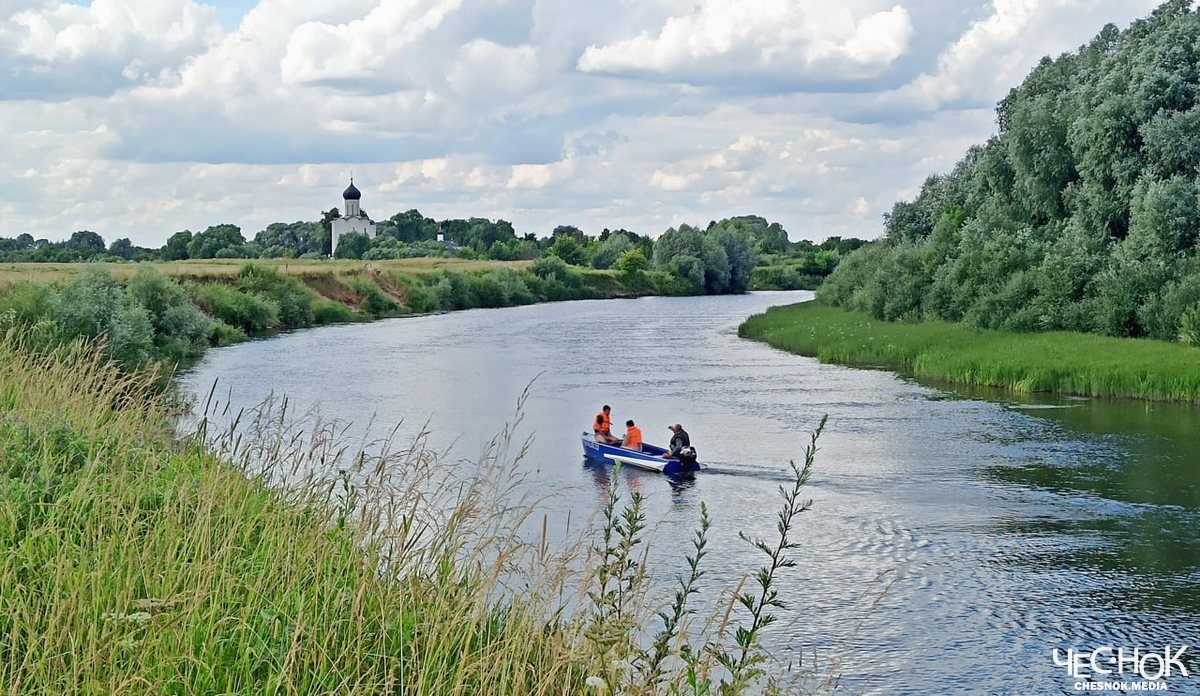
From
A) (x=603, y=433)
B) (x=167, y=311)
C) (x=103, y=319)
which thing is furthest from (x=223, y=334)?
(x=603, y=433)

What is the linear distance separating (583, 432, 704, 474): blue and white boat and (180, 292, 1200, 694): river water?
30 cm

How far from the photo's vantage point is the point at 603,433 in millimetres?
25953

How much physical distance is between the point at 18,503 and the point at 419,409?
2505 centimetres

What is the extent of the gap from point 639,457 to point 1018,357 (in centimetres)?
1787

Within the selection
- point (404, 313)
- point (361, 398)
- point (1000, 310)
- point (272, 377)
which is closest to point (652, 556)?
point (361, 398)

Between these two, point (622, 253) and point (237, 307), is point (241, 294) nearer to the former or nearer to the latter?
point (237, 307)

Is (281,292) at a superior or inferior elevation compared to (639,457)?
superior

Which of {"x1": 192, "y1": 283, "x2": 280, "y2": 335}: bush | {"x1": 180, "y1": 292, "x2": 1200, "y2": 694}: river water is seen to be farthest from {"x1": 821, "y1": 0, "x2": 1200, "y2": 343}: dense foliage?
{"x1": 192, "y1": 283, "x2": 280, "y2": 335}: bush

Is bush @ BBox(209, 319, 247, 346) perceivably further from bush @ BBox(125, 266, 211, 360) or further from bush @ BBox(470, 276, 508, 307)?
bush @ BBox(470, 276, 508, 307)

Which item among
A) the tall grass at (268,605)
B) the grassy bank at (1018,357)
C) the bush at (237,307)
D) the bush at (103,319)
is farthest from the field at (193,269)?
the tall grass at (268,605)

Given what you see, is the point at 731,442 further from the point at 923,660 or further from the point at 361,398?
the point at 923,660

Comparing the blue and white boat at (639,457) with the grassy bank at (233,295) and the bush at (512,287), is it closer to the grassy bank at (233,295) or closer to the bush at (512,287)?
the grassy bank at (233,295)

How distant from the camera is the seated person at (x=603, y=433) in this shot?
25781 mm

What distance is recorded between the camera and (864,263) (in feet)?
227
